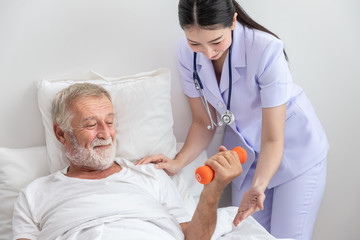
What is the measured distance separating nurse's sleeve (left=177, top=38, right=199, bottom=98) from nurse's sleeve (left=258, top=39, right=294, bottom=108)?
32 cm

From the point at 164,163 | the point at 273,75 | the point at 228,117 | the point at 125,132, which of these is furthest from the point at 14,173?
the point at 273,75

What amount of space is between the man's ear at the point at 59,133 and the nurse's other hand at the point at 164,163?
322 mm

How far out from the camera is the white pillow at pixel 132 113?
5.50ft

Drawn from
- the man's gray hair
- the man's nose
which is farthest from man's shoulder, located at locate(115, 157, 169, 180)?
the man's gray hair

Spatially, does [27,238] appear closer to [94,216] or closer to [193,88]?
[94,216]

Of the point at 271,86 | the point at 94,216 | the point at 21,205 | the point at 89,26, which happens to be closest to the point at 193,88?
the point at 271,86

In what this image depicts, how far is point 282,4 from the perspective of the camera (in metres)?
1.81

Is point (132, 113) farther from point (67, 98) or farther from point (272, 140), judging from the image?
point (272, 140)

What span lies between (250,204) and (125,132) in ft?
2.15

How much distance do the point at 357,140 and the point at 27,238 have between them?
5.29 feet

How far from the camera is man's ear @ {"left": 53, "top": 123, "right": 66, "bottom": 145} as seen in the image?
62.4 inches

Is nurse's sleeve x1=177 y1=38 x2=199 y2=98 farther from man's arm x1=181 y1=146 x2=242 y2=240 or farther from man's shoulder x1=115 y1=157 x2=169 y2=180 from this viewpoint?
man's arm x1=181 y1=146 x2=242 y2=240

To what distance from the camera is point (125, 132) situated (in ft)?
5.55

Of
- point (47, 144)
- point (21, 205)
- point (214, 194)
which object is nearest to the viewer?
point (214, 194)
